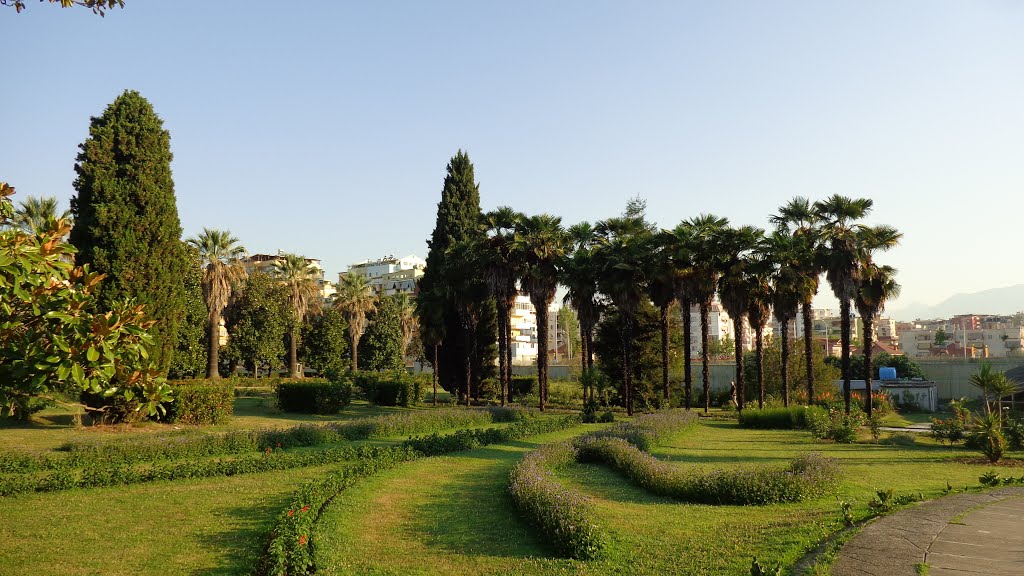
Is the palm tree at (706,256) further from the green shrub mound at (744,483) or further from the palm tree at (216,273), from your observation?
the palm tree at (216,273)

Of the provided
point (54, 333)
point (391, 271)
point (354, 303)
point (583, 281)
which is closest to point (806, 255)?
point (583, 281)

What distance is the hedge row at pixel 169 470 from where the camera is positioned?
1347 cm

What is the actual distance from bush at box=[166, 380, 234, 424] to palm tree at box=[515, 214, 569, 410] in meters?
16.3

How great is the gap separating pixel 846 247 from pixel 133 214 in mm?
29282

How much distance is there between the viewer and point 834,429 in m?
24.3

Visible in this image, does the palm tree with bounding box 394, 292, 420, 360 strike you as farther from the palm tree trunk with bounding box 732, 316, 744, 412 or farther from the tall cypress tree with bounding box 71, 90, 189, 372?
the tall cypress tree with bounding box 71, 90, 189, 372

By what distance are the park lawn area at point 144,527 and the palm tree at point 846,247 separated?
25996 millimetres

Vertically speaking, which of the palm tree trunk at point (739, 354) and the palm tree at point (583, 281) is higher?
the palm tree at point (583, 281)

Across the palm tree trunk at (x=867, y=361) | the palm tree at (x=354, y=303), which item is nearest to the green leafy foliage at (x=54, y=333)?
the palm tree trunk at (x=867, y=361)

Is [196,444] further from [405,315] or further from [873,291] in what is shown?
[405,315]

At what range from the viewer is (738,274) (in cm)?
3559

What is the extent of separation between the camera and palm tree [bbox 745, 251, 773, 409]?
3509cm

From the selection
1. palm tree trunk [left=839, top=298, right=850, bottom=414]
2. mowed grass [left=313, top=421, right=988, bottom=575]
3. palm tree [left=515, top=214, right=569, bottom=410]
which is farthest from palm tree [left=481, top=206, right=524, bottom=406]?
mowed grass [left=313, top=421, right=988, bottom=575]

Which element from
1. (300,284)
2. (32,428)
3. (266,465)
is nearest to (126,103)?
(32,428)
